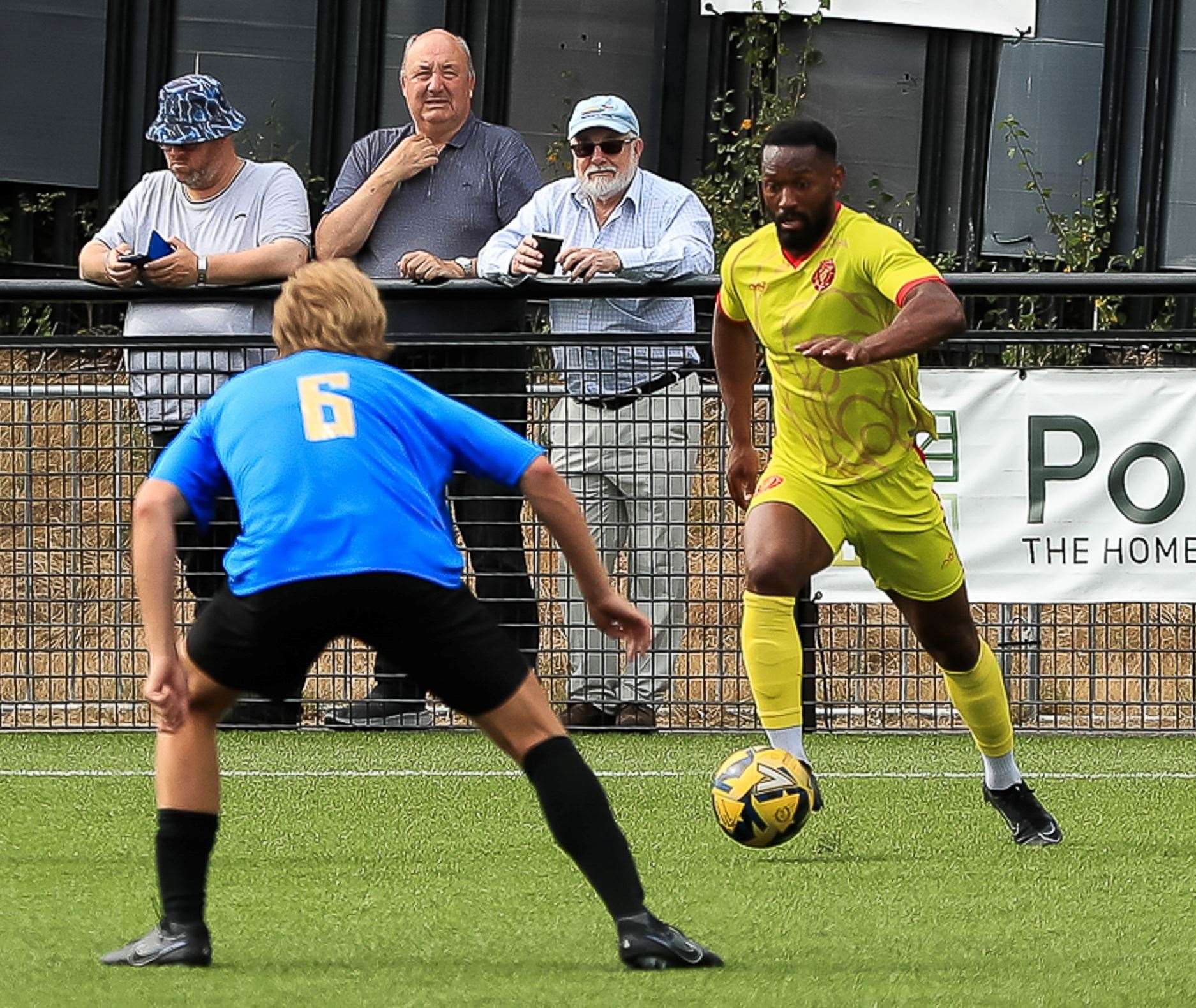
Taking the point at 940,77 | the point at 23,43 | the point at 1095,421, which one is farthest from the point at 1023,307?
the point at 23,43

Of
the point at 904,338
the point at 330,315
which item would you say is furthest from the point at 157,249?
the point at 330,315

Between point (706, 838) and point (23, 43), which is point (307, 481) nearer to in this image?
point (706, 838)

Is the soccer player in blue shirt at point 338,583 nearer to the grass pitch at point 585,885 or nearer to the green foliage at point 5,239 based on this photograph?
the grass pitch at point 585,885

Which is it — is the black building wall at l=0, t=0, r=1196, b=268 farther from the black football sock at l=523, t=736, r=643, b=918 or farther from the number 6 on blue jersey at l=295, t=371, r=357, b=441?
the black football sock at l=523, t=736, r=643, b=918

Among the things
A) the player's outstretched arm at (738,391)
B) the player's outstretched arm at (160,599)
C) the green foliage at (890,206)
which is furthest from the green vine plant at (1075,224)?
the player's outstretched arm at (160,599)

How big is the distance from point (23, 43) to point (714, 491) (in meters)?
7.07

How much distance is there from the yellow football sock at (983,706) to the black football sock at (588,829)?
7.98 feet

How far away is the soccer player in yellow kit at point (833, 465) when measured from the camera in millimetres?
6289

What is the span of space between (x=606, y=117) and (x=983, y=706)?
10.1 ft

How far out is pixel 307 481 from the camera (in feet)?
14.2

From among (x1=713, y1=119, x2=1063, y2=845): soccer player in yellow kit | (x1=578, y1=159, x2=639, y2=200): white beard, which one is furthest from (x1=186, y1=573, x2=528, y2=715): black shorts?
(x1=578, y1=159, x2=639, y2=200): white beard

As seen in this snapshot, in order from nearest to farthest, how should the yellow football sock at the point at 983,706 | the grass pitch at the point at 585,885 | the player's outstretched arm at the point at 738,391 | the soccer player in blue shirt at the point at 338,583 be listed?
1. the grass pitch at the point at 585,885
2. the soccer player in blue shirt at the point at 338,583
3. the yellow football sock at the point at 983,706
4. the player's outstretched arm at the point at 738,391

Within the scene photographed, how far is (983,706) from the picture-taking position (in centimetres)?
658

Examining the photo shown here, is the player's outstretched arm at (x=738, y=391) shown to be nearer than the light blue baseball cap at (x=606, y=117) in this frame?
Yes
